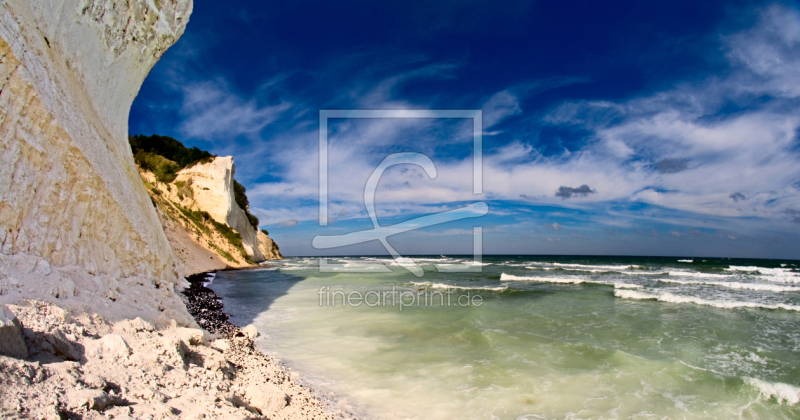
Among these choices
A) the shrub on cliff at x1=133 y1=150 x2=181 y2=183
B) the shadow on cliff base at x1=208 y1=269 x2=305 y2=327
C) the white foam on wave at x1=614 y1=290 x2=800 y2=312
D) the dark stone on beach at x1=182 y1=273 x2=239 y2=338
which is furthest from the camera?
the shrub on cliff at x1=133 y1=150 x2=181 y2=183

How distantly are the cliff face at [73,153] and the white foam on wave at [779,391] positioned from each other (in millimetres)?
10543

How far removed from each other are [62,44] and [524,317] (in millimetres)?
13722

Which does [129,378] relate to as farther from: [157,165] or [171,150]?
[171,150]

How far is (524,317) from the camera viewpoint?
1120 cm

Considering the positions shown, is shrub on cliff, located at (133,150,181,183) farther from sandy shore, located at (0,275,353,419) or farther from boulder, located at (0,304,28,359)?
boulder, located at (0,304,28,359)

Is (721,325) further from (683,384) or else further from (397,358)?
(397,358)

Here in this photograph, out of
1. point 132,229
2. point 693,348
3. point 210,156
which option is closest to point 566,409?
point 693,348

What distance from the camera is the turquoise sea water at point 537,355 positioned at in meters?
5.31

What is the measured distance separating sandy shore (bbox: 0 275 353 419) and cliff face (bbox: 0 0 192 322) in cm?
97

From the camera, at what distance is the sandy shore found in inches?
105

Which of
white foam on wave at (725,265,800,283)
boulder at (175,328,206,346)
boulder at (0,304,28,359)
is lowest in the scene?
white foam on wave at (725,265,800,283)

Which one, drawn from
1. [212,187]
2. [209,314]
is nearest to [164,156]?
[212,187]

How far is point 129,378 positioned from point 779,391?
979 centimetres

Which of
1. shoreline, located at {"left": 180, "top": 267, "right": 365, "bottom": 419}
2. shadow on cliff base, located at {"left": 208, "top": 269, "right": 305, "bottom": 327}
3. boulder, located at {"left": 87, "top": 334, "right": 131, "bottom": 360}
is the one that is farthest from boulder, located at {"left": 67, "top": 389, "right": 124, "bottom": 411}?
shadow on cliff base, located at {"left": 208, "top": 269, "right": 305, "bottom": 327}
